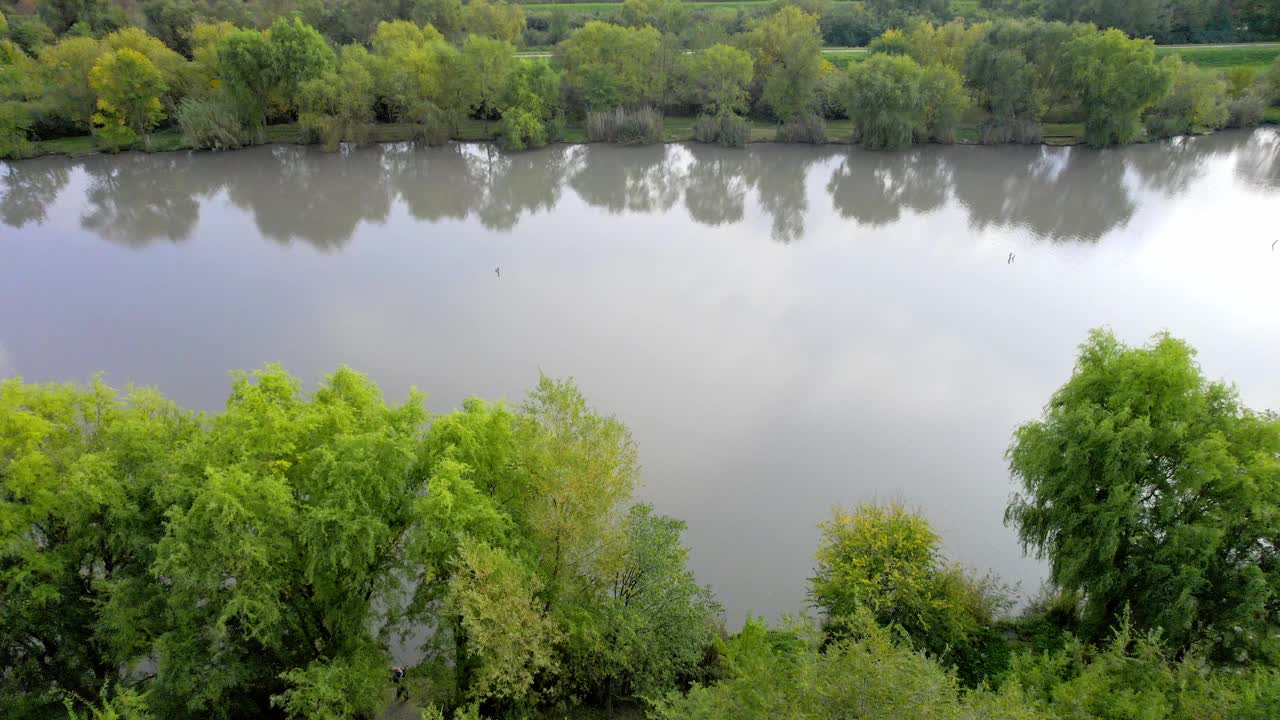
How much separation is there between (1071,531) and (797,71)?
33679 millimetres

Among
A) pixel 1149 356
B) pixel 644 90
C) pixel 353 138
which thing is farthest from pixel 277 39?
pixel 1149 356

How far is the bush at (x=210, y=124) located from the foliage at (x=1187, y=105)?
48.2 metres

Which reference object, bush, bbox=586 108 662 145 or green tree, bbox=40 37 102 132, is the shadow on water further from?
green tree, bbox=40 37 102 132

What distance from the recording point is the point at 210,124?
38.8 metres

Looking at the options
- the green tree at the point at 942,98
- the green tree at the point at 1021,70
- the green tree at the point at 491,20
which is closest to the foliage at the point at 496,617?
the green tree at the point at 942,98

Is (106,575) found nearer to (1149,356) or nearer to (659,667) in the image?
(659,667)

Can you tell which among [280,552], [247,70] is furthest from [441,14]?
[280,552]

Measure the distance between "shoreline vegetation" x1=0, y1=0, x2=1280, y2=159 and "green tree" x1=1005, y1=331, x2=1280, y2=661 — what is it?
94.8ft

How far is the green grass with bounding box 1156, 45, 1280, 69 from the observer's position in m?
46.9

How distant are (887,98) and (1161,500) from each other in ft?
100

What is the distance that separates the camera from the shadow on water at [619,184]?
3250 cm

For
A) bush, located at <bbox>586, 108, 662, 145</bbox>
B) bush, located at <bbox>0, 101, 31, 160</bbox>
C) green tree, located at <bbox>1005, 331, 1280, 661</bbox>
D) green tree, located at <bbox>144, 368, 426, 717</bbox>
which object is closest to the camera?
green tree, located at <bbox>144, 368, 426, 717</bbox>

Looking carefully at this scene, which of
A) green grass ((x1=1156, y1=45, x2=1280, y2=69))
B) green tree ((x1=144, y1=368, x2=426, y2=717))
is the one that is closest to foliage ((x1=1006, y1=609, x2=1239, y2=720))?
green tree ((x1=144, y1=368, x2=426, y2=717))

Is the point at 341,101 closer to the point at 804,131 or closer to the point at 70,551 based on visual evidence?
the point at 804,131
